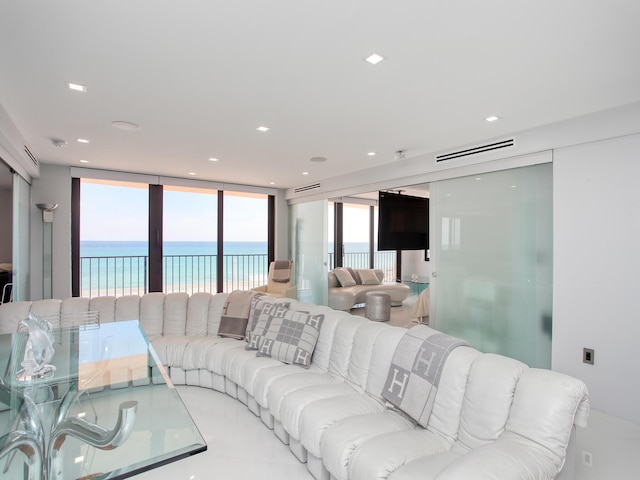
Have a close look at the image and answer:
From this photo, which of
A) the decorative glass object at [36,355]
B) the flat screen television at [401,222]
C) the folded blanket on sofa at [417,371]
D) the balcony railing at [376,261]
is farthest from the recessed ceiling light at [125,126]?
the balcony railing at [376,261]

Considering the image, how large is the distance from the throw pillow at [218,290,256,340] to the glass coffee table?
0.78 metres

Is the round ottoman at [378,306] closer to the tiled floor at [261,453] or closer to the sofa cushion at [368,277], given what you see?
the sofa cushion at [368,277]

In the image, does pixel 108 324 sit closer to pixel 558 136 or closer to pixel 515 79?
pixel 515 79

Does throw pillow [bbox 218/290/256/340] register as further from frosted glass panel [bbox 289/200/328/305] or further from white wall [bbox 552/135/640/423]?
white wall [bbox 552/135/640/423]

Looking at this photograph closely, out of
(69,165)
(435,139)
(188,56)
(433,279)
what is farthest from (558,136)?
(69,165)

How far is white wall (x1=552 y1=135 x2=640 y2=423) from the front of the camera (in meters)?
2.59

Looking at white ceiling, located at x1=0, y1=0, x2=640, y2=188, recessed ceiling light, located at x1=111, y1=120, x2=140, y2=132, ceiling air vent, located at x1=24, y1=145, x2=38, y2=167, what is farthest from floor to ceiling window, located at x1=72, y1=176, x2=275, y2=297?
recessed ceiling light, located at x1=111, y1=120, x2=140, y2=132

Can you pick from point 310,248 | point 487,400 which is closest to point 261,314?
point 487,400

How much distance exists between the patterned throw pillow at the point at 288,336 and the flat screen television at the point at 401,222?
2559mm

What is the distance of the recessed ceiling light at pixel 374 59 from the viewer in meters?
1.88

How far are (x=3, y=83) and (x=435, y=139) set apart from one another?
3423 mm

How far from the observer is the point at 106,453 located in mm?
1416

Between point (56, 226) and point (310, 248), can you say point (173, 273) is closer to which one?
point (56, 226)

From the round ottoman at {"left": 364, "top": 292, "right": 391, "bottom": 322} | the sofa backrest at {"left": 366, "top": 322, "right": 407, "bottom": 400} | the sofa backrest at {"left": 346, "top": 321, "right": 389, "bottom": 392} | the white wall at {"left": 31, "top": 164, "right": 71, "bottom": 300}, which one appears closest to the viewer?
the sofa backrest at {"left": 366, "top": 322, "right": 407, "bottom": 400}
